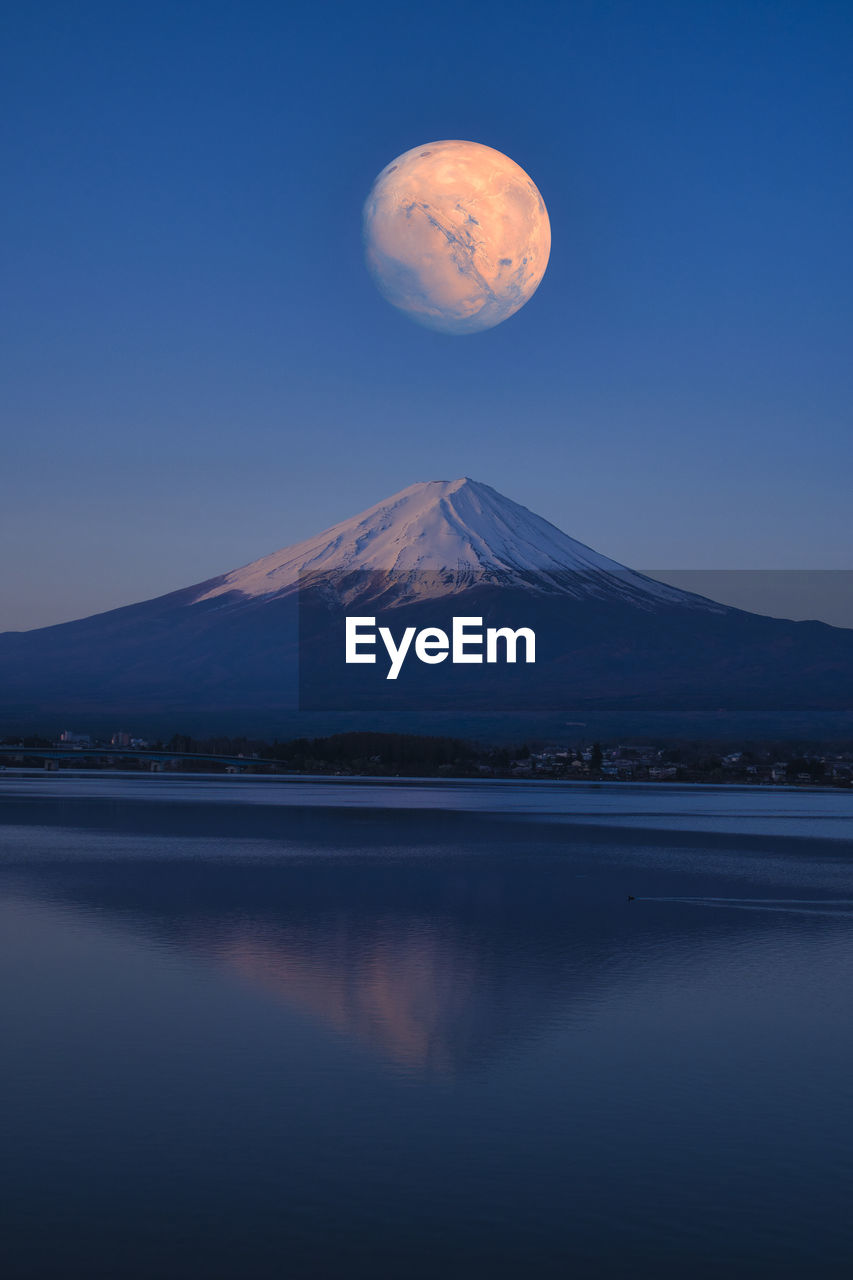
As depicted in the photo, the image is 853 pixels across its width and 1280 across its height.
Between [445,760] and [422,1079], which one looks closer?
[422,1079]

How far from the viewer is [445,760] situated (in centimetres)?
13275

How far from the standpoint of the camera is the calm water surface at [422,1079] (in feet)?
24.7

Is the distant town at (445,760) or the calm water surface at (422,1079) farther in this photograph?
the distant town at (445,760)

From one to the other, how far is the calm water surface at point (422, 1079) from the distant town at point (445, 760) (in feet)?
297

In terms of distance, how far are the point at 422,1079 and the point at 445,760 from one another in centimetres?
12230

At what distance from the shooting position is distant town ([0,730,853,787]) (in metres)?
116

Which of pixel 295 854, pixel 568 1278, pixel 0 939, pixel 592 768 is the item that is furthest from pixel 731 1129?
pixel 592 768

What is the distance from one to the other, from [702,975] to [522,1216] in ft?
26.5

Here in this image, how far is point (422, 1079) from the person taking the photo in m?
10.8

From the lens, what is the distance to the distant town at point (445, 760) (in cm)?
11575

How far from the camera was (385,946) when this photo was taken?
17.2 metres

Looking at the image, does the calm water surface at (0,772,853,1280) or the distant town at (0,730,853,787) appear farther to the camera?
the distant town at (0,730,853,787)

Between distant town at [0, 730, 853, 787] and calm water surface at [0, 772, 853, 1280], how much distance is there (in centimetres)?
9065

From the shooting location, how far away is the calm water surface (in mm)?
7520
